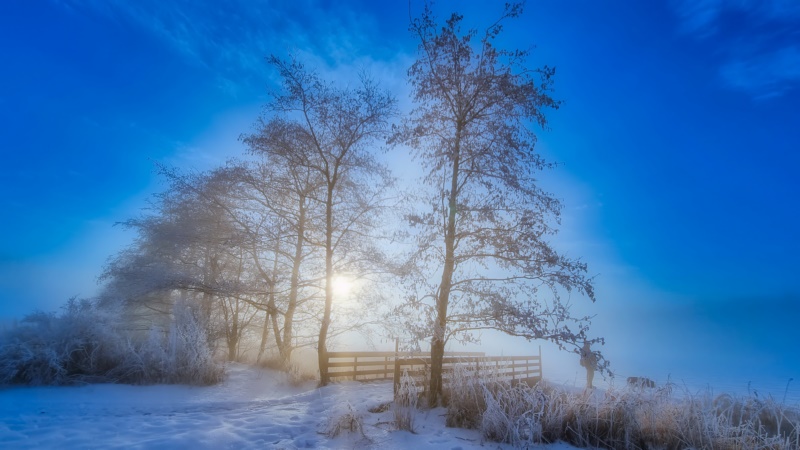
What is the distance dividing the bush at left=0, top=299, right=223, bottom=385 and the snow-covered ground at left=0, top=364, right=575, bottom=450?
53cm

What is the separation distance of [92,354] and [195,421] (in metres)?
6.00

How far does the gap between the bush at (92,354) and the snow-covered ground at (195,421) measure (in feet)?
1.75

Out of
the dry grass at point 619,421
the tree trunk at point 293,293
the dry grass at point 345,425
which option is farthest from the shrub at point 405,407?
the tree trunk at point 293,293

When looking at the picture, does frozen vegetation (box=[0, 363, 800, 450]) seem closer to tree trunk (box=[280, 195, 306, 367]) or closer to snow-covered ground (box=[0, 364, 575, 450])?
snow-covered ground (box=[0, 364, 575, 450])

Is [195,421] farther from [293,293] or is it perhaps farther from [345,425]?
[293,293]

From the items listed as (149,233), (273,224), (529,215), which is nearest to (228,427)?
(529,215)

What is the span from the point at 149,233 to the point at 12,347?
877 centimetres

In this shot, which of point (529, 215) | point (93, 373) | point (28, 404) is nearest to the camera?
point (28, 404)

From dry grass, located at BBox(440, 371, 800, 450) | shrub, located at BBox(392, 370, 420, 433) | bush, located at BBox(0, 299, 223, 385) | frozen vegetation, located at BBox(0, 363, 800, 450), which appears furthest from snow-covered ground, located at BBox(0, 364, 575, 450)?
bush, located at BBox(0, 299, 223, 385)

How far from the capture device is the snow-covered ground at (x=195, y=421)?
6.09 m

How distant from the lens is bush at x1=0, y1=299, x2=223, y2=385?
9.97m

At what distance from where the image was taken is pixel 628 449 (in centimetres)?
667

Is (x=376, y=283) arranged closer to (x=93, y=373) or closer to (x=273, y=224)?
(x=273, y=224)

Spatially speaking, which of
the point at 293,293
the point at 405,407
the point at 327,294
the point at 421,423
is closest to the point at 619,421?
the point at 421,423
